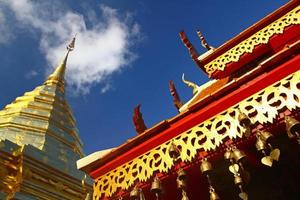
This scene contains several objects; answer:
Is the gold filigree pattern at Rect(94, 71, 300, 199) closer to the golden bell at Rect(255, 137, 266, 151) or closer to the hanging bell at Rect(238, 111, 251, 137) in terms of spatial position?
the hanging bell at Rect(238, 111, 251, 137)

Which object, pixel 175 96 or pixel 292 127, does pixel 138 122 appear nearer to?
pixel 175 96

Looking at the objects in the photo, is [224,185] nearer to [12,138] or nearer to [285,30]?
[285,30]

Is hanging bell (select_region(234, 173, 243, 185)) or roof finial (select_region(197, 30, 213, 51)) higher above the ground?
roof finial (select_region(197, 30, 213, 51))

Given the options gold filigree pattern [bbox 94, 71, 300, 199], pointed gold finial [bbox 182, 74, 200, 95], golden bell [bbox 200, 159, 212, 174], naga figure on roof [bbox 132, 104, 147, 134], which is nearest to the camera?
gold filigree pattern [bbox 94, 71, 300, 199]

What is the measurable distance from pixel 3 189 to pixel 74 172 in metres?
2.81

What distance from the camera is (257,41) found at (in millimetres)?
5238

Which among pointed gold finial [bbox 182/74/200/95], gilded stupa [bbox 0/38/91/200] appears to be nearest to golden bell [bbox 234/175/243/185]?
pointed gold finial [bbox 182/74/200/95]

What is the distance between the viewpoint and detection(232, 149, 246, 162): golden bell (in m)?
2.95

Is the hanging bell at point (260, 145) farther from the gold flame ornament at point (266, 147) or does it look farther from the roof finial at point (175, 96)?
the roof finial at point (175, 96)

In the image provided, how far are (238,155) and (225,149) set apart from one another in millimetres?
211

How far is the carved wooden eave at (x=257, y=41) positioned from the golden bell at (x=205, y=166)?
255 centimetres

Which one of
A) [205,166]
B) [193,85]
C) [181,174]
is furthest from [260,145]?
[193,85]

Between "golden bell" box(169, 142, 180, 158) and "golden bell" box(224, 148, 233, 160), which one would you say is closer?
"golden bell" box(224, 148, 233, 160)

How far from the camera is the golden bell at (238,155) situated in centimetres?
295
